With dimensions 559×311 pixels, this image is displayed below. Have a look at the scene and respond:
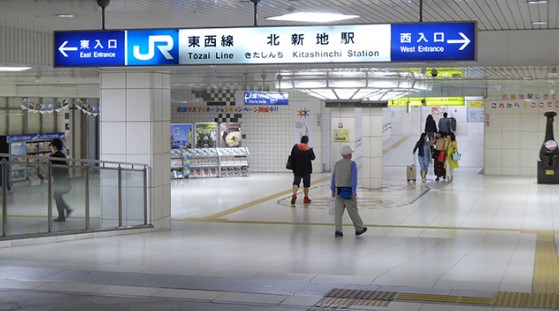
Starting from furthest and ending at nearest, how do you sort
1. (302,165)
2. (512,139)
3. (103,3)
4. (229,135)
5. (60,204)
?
(229,135)
(512,139)
(302,165)
(60,204)
(103,3)

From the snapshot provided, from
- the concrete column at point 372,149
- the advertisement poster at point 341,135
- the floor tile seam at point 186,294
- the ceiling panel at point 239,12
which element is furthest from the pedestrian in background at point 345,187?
the advertisement poster at point 341,135

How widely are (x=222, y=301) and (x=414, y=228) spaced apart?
7778mm

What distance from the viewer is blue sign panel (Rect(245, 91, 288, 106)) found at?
1067 inches

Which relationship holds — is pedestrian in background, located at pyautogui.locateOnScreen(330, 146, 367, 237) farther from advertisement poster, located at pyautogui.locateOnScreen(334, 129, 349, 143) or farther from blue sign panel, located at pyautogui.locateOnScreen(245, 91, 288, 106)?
advertisement poster, located at pyautogui.locateOnScreen(334, 129, 349, 143)

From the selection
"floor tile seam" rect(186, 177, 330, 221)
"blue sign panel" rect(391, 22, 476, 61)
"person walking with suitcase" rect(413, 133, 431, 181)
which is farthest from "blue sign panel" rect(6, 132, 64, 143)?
"blue sign panel" rect(391, 22, 476, 61)

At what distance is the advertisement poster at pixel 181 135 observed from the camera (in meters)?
30.3

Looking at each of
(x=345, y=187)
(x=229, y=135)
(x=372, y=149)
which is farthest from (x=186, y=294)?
(x=229, y=135)

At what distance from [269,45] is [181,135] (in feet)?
66.6

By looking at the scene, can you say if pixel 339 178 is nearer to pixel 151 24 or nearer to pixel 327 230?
pixel 327 230

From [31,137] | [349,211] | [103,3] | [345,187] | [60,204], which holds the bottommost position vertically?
[349,211]

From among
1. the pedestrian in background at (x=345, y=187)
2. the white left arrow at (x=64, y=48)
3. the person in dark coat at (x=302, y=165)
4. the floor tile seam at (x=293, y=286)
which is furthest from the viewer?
the person in dark coat at (x=302, y=165)

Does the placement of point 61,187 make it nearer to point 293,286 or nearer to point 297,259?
point 297,259

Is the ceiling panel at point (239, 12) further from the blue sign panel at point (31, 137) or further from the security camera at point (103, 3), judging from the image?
the blue sign panel at point (31, 137)

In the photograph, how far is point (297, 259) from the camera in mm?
11617
